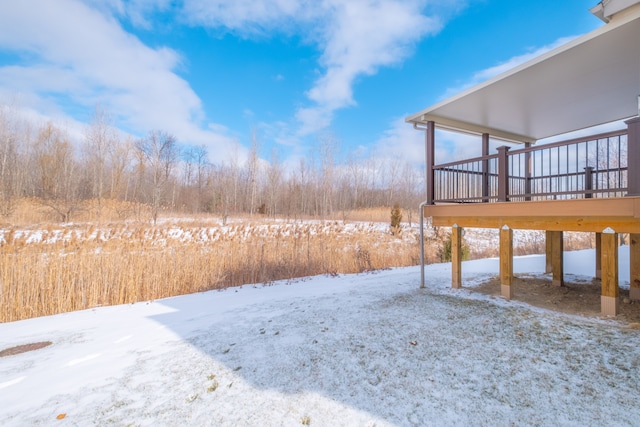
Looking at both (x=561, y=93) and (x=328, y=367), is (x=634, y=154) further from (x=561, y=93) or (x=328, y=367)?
(x=328, y=367)

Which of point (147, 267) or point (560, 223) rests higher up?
point (560, 223)

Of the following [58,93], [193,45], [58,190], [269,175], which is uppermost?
[193,45]

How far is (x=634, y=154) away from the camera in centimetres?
324

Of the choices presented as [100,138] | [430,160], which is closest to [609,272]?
[430,160]

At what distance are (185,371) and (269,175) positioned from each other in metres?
22.2

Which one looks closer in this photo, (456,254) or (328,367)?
(328,367)

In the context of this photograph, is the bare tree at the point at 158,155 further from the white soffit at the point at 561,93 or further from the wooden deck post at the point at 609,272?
the wooden deck post at the point at 609,272

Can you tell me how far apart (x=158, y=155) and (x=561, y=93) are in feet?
56.2

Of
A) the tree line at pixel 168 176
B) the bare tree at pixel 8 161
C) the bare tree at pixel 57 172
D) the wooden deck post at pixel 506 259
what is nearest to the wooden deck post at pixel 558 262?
the wooden deck post at pixel 506 259

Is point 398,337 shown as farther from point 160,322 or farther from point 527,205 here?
point 160,322

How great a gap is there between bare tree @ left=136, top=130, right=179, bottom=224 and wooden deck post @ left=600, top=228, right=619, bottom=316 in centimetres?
1625

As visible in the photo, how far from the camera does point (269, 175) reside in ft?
79.3

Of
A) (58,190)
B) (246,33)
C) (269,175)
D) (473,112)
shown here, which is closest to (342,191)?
(269,175)

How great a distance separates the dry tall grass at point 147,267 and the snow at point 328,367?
60cm
